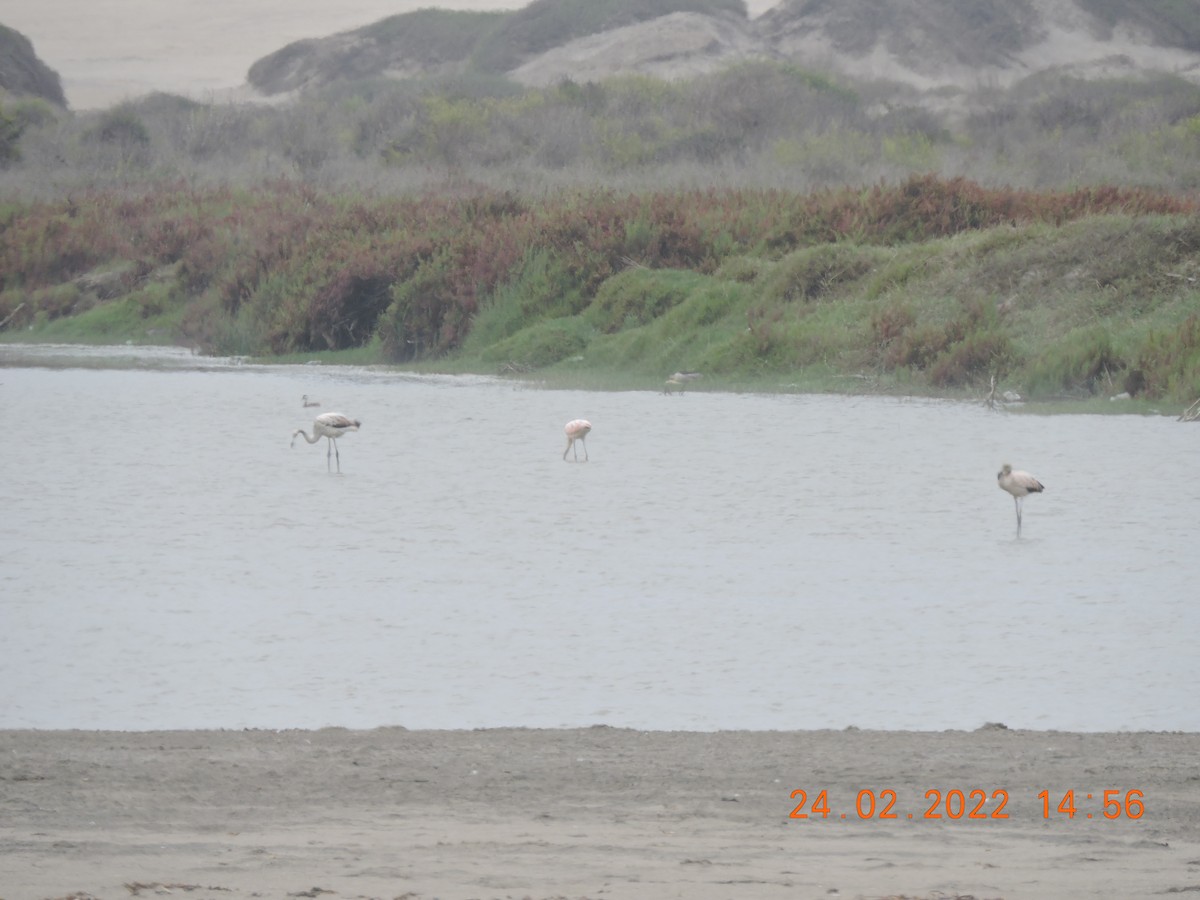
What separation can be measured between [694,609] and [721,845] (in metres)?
4.46

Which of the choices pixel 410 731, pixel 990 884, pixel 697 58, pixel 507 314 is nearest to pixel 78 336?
pixel 507 314

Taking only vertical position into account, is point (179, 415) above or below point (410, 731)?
above

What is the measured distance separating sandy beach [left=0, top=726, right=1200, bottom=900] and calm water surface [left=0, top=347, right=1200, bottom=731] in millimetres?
643

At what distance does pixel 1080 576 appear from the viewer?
10500mm

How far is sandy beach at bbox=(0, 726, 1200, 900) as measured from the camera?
489 cm

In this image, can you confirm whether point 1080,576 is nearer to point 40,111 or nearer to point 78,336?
point 78,336

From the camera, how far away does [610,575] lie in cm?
1077

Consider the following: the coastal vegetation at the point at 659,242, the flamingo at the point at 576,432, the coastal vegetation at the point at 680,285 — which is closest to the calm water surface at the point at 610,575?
the flamingo at the point at 576,432

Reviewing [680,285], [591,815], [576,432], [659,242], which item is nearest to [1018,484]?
[576,432]
